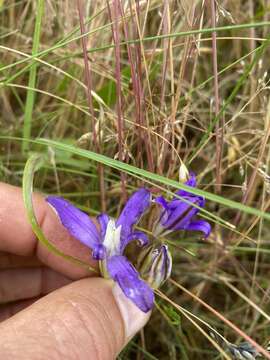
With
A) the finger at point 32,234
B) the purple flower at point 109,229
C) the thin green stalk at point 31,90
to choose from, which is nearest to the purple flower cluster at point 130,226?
the purple flower at point 109,229

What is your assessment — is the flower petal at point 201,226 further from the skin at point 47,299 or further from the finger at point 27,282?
the finger at point 27,282

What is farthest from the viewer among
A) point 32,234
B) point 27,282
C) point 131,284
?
point 27,282

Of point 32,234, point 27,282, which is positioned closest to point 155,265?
point 32,234

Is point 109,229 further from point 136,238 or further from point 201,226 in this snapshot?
point 201,226

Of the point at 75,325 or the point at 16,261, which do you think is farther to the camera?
the point at 16,261

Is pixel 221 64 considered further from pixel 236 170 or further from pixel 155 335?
pixel 155 335

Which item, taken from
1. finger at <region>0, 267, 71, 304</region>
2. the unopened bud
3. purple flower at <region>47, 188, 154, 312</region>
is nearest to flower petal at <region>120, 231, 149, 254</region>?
purple flower at <region>47, 188, 154, 312</region>

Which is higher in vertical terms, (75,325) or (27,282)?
(75,325)
